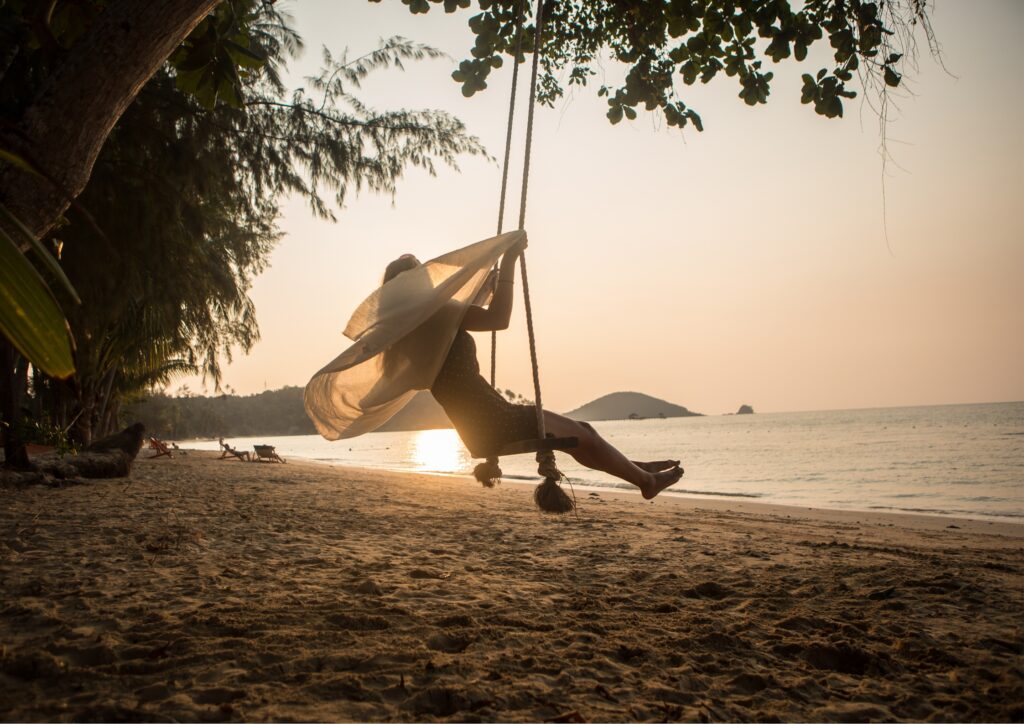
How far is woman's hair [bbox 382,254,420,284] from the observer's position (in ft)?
11.6

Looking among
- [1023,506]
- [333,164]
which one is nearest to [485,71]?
[333,164]

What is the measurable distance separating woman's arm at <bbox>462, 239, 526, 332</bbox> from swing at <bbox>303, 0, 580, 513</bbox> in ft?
0.19

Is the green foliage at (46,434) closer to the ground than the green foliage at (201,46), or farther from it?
closer to the ground

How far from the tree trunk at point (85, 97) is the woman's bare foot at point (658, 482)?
2704mm

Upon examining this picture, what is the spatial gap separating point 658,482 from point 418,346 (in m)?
1.47

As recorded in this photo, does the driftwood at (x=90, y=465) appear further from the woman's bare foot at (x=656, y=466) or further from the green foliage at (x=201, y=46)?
the woman's bare foot at (x=656, y=466)

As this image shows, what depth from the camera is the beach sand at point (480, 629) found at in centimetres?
178

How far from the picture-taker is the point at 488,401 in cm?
322

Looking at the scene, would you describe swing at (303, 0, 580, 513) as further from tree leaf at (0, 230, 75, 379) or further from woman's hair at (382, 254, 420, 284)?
tree leaf at (0, 230, 75, 379)

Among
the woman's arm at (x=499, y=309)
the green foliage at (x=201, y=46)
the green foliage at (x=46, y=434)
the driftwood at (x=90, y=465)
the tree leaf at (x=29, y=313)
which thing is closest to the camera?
the tree leaf at (x=29, y=313)

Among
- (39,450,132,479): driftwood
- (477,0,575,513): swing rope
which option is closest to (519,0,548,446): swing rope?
(477,0,575,513): swing rope

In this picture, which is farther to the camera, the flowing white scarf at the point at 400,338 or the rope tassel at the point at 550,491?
the rope tassel at the point at 550,491

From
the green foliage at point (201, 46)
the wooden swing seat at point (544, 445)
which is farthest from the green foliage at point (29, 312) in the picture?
the wooden swing seat at point (544, 445)

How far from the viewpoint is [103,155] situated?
461cm
